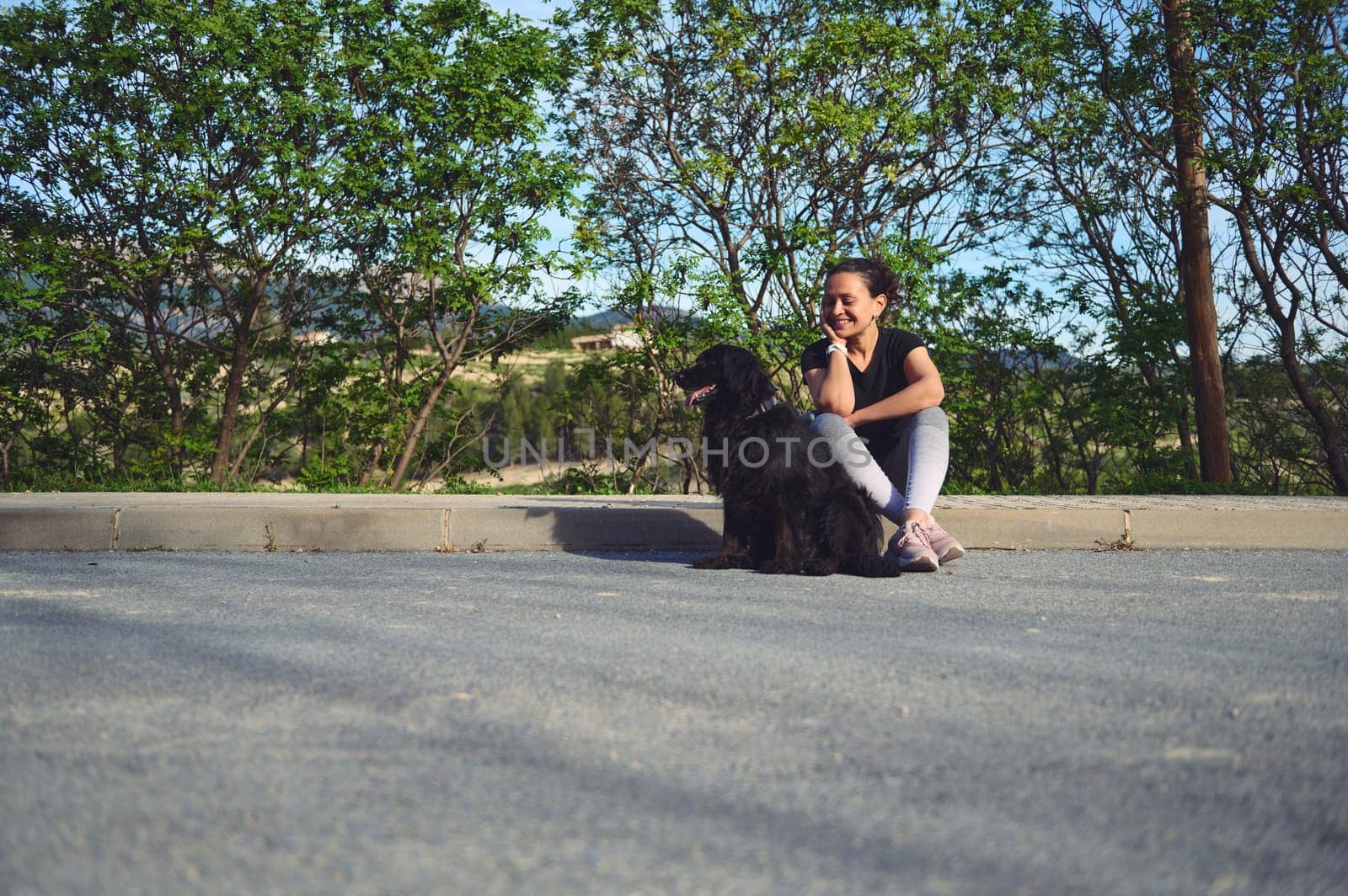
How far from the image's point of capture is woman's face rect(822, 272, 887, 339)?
5.91 m

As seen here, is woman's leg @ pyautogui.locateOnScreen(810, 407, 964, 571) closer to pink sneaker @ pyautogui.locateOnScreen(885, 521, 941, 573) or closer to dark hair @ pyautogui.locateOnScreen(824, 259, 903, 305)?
pink sneaker @ pyautogui.locateOnScreen(885, 521, 941, 573)

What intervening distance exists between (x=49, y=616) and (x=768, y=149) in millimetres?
8158

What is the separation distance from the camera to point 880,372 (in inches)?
241

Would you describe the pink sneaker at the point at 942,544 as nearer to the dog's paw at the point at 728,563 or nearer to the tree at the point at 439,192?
the dog's paw at the point at 728,563

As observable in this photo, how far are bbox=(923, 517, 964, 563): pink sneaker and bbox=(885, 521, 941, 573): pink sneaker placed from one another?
9 cm

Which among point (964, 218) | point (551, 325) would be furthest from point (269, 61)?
point (964, 218)

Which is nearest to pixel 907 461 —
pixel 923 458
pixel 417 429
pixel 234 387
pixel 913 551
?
pixel 923 458

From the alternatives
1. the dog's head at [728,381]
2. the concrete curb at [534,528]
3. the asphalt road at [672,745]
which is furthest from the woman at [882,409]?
the asphalt road at [672,745]

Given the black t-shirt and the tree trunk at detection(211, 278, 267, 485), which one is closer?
the black t-shirt

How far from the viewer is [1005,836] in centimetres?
192

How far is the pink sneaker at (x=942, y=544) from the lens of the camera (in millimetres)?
5754

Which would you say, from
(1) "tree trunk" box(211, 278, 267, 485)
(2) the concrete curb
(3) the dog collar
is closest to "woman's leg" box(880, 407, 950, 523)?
(3) the dog collar

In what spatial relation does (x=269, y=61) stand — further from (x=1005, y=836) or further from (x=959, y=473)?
(x=1005, y=836)

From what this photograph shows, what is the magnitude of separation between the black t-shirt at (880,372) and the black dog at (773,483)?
0.51m
